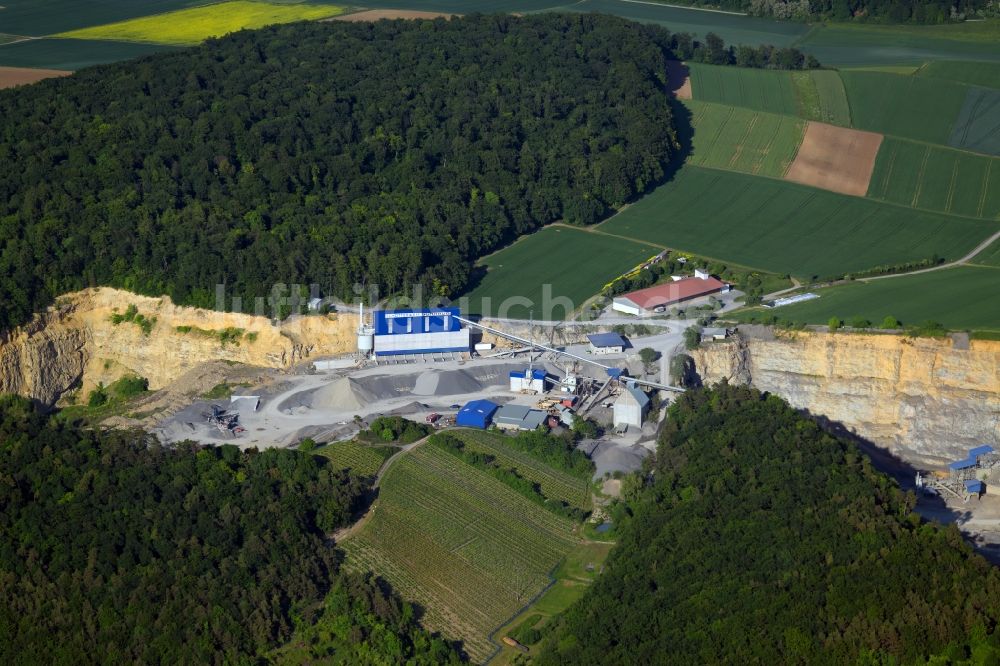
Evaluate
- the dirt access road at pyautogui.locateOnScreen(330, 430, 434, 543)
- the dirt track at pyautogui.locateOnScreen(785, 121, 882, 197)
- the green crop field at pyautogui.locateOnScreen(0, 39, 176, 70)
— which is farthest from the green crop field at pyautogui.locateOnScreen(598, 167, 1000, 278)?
the green crop field at pyautogui.locateOnScreen(0, 39, 176, 70)

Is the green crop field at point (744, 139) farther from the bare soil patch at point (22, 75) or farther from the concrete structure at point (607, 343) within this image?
the bare soil patch at point (22, 75)

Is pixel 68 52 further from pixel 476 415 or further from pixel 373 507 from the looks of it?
pixel 373 507

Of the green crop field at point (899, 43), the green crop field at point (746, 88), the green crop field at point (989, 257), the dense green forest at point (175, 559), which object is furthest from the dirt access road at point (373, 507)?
the green crop field at point (899, 43)

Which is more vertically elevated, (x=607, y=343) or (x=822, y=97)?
(x=822, y=97)

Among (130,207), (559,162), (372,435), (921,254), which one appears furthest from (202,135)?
(921,254)

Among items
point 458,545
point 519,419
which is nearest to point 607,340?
point 519,419
